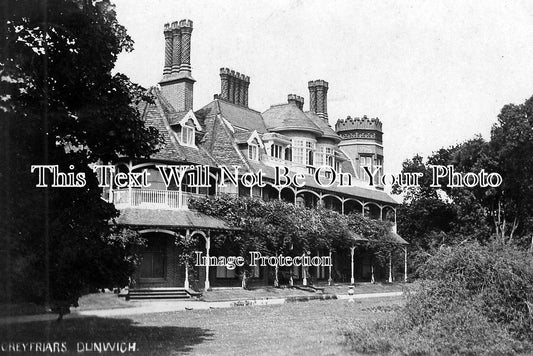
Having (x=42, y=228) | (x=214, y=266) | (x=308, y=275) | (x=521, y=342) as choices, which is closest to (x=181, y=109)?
(x=214, y=266)

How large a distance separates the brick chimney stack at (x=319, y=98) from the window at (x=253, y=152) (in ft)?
50.1

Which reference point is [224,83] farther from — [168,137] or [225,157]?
[168,137]

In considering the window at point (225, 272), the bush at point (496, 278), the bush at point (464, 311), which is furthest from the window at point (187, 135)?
the bush at point (496, 278)

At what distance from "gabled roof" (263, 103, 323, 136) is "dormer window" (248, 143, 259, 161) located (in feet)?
16.5

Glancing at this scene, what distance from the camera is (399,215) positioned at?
5422 centimetres

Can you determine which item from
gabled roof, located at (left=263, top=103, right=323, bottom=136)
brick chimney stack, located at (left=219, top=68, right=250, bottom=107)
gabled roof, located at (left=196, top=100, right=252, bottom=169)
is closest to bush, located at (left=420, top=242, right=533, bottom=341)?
gabled roof, located at (left=196, top=100, right=252, bottom=169)

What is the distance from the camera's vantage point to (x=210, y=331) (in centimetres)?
1600

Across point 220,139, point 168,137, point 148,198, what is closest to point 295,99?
point 220,139

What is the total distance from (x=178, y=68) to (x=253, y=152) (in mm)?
6357

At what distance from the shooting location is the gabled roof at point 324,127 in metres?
44.7

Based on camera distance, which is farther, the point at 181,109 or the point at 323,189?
the point at 323,189

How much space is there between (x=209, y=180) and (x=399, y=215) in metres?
25.6

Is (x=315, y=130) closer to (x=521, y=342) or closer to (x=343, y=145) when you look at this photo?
(x=343, y=145)

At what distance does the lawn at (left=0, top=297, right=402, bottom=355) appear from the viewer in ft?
42.3
